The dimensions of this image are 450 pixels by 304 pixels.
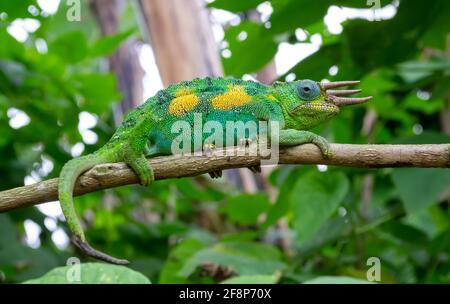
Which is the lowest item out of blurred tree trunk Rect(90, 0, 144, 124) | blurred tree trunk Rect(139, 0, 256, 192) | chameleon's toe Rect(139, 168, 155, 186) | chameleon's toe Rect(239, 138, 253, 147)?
chameleon's toe Rect(139, 168, 155, 186)

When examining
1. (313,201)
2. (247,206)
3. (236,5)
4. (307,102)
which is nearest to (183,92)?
(307,102)

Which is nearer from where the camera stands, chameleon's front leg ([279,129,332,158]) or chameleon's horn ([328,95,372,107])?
chameleon's front leg ([279,129,332,158])

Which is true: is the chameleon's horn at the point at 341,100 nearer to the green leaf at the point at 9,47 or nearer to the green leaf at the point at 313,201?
the green leaf at the point at 313,201

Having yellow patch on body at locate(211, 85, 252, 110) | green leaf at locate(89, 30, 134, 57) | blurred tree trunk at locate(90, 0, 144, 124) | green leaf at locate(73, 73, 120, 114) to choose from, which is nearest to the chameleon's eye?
yellow patch on body at locate(211, 85, 252, 110)

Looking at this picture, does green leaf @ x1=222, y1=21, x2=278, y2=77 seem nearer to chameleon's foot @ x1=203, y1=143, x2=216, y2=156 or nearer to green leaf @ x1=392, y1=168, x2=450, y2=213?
green leaf @ x1=392, y1=168, x2=450, y2=213

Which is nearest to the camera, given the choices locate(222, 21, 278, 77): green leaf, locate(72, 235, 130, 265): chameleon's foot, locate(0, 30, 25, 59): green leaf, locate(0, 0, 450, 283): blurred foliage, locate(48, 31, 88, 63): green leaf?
locate(72, 235, 130, 265): chameleon's foot
